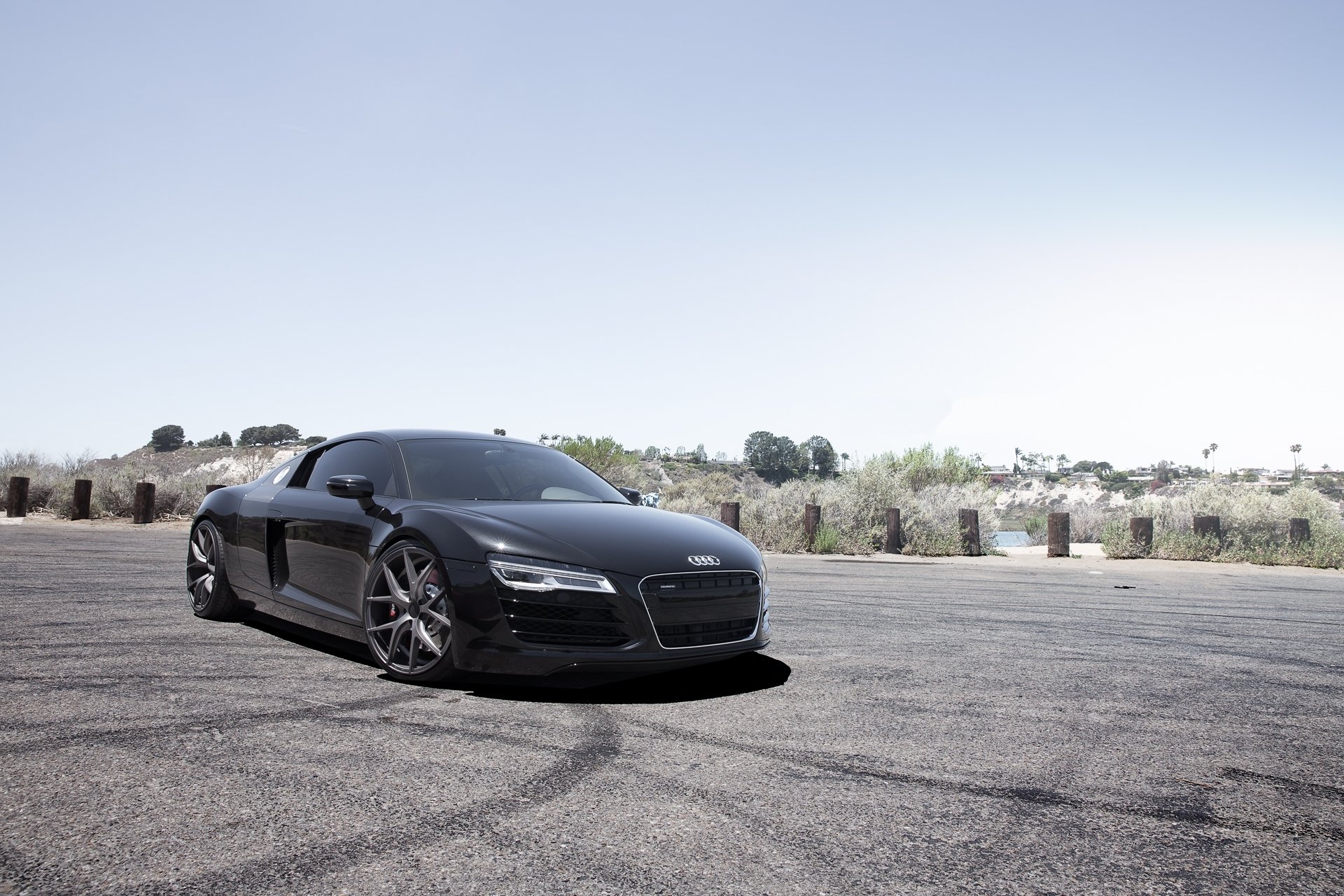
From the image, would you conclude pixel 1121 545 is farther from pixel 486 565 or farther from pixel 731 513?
pixel 486 565

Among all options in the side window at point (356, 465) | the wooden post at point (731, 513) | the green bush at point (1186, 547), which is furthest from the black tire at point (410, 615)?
the green bush at point (1186, 547)

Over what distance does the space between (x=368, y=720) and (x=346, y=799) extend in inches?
41.4

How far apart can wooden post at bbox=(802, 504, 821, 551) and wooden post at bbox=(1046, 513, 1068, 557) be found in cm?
452

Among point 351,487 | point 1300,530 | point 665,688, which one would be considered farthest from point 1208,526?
point 351,487

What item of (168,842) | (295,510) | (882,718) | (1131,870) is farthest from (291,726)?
(1131,870)

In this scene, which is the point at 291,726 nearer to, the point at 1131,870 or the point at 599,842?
the point at 599,842

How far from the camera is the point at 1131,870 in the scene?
2639mm

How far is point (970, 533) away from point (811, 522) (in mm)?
3121

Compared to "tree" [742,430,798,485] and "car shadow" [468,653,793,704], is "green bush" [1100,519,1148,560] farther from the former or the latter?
"tree" [742,430,798,485]

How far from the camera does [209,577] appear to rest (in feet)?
22.4

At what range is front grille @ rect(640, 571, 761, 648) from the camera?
14.8 ft

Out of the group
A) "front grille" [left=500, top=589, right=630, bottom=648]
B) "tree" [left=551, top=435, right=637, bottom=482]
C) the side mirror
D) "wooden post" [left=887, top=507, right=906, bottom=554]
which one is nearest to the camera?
"front grille" [left=500, top=589, right=630, bottom=648]

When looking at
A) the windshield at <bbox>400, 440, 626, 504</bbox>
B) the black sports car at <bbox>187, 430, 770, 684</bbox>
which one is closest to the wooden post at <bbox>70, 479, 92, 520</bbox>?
the black sports car at <bbox>187, 430, 770, 684</bbox>

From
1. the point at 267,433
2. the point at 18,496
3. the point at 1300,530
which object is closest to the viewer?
the point at 1300,530
